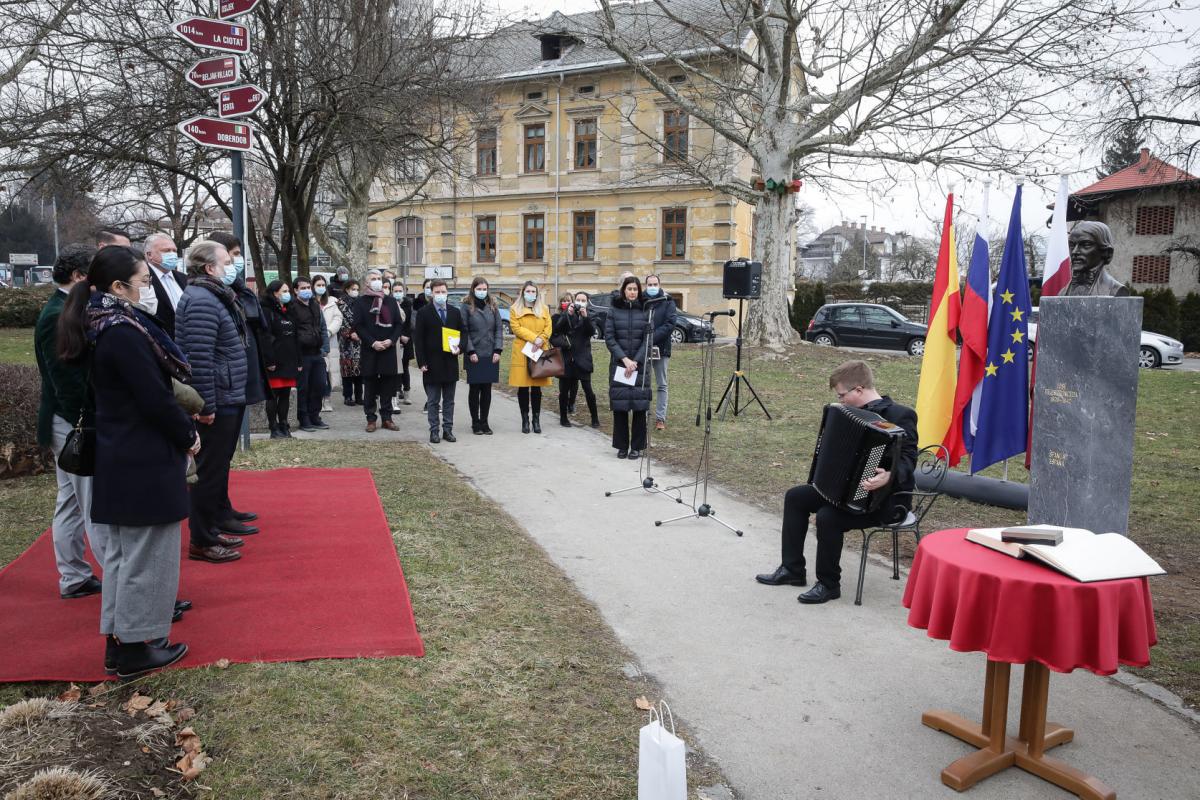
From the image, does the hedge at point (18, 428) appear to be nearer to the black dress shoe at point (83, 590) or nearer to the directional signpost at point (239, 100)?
the directional signpost at point (239, 100)

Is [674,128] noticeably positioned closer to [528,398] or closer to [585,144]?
[585,144]

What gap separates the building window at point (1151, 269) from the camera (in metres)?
39.8

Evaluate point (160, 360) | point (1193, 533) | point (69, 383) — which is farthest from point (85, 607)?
point (1193, 533)

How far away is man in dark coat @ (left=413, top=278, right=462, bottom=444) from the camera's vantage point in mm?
10490

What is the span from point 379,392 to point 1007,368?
26.0ft

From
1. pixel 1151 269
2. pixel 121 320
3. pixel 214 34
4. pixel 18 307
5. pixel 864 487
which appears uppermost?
pixel 214 34

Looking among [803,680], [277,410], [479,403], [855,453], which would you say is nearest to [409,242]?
[479,403]

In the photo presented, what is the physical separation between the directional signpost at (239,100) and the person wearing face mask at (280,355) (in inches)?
102

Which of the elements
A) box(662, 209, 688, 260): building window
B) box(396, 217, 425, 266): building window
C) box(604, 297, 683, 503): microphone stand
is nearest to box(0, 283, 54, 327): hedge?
box(396, 217, 425, 266): building window

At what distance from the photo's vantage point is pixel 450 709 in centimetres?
384

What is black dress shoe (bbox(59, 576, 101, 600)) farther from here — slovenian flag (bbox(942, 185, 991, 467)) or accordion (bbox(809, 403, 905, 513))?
slovenian flag (bbox(942, 185, 991, 467))

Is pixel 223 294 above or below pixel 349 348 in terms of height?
above

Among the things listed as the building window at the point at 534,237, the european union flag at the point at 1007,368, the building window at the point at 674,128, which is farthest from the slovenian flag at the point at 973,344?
the building window at the point at 534,237

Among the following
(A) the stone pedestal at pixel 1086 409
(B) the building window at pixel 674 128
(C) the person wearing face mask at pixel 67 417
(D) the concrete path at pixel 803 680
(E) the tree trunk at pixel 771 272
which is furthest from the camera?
(B) the building window at pixel 674 128
